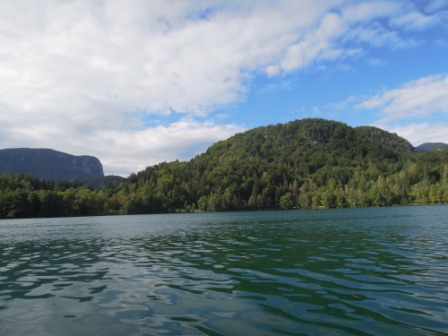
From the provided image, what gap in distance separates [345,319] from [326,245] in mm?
23278

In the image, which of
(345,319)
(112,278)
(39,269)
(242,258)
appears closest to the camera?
(345,319)

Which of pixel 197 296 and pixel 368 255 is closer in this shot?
→ pixel 197 296

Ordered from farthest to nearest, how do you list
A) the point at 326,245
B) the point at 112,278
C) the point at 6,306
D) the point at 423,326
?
the point at 326,245
the point at 112,278
the point at 6,306
the point at 423,326

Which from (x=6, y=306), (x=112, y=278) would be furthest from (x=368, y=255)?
(x=6, y=306)

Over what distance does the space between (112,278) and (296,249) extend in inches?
668

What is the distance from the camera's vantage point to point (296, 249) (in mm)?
33156

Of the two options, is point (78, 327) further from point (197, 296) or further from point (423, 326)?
point (423, 326)

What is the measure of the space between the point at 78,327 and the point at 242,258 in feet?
55.6

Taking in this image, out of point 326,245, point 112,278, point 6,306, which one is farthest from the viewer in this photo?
point 326,245

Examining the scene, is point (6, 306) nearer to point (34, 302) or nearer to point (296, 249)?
point (34, 302)

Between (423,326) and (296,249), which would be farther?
(296,249)

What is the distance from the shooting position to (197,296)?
1708cm

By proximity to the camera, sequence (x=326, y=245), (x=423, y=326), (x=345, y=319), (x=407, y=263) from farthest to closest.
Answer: (x=326, y=245) < (x=407, y=263) < (x=345, y=319) < (x=423, y=326)

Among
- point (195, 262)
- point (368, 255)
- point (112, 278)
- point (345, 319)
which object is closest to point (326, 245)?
point (368, 255)
